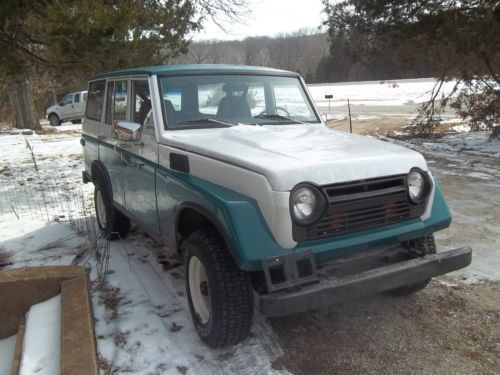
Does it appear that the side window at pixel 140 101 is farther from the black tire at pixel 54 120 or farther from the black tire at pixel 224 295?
the black tire at pixel 54 120

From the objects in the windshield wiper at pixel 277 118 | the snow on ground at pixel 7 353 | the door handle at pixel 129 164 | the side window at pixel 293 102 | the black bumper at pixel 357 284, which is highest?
the side window at pixel 293 102

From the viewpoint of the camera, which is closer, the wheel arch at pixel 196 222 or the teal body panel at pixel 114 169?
the wheel arch at pixel 196 222

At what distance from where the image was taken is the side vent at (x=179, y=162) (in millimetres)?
3288

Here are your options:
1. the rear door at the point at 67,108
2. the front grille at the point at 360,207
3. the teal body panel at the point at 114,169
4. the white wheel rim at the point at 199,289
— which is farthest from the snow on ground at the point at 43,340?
the rear door at the point at 67,108

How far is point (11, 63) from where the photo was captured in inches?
305

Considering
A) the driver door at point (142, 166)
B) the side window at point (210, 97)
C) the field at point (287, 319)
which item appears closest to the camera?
the field at point (287, 319)

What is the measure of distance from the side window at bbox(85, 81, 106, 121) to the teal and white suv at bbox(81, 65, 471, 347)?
4.51 feet

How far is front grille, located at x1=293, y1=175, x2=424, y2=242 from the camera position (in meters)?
2.71

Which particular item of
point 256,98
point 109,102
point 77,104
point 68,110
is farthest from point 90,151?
point 68,110

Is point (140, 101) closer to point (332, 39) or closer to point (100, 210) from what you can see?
point (100, 210)

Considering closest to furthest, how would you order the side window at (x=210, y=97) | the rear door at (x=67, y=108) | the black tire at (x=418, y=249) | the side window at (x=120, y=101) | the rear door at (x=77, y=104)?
the black tire at (x=418, y=249)
the side window at (x=210, y=97)
the side window at (x=120, y=101)
the rear door at (x=77, y=104)
the rear door at (x=67, y=108)

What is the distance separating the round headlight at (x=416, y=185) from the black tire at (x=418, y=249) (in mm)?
361

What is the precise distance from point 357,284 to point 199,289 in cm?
112

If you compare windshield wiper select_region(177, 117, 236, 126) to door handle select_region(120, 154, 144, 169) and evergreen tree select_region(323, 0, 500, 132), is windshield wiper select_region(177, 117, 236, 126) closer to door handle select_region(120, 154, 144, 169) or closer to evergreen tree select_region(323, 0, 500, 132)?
door handle select_region(120, 154, 144, 169)
